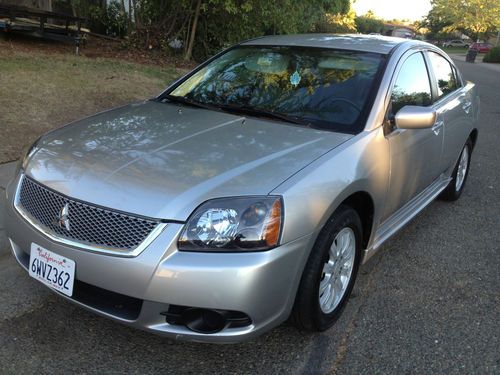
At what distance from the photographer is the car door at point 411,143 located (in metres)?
3.30

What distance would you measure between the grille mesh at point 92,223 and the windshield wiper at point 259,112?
133cm

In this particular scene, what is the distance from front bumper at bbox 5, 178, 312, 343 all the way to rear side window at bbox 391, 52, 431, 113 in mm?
1548

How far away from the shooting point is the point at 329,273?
277cm

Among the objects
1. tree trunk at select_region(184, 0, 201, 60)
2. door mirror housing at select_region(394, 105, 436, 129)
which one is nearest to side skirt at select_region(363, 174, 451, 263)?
door mirror housing at select_region(394, 105, 436, 129)

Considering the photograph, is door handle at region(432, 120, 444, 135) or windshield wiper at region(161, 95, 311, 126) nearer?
windshield wiper at region(161, 95, 311, 126)

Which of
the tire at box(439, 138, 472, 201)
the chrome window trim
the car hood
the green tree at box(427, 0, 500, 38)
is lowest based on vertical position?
the tire at box(439, 138, 472, 201)

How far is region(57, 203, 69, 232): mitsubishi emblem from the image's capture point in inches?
95.5

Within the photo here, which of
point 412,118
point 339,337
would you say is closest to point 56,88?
point 412,118

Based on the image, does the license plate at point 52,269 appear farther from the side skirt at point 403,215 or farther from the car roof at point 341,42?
the car roof at point 341,42

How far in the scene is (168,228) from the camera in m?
2.24

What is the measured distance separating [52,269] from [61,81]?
236 inches

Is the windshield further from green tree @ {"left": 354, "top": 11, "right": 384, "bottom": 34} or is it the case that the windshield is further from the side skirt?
green tree @ {"left": 354, "top": 11, "right": 384, "bottom": 34}

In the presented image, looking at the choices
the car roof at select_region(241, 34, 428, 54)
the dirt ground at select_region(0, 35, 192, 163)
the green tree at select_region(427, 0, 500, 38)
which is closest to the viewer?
the car roof at select_region(241, 34, 428, 54)

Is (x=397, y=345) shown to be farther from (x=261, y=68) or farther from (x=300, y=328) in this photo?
(x=261, y=68)
